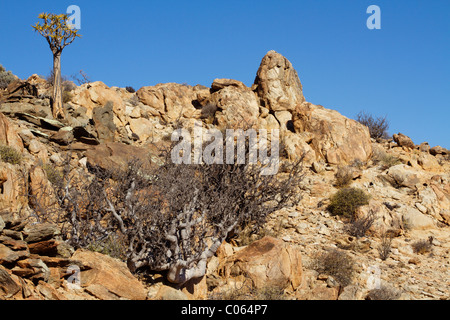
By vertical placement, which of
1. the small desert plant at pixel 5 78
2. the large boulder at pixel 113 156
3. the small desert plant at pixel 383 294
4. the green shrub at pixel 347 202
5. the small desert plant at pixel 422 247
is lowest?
the small desert plant at pixel 383 294

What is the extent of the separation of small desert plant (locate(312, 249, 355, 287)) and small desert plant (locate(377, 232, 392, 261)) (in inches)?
52.6

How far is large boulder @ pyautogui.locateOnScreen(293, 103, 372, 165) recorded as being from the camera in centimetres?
1603

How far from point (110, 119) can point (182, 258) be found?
29.6 ft

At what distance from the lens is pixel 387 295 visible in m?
7.29

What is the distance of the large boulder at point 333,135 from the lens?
1603 cm

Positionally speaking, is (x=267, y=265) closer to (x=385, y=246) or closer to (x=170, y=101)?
(x=385, y=246)

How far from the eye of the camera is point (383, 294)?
733cm

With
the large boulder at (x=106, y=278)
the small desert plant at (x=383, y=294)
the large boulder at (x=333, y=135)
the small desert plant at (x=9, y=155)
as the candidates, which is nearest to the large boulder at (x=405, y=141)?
the large boulder at (x=333, y=135)

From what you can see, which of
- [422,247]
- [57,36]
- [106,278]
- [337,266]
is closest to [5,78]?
[57,36]

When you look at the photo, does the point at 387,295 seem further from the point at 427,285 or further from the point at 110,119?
the point at 110,119

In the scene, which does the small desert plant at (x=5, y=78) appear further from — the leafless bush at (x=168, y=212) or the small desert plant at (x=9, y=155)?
the leafless bush at (x=168, y=212)

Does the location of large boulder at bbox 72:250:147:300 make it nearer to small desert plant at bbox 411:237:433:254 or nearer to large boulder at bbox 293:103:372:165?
small desert plant at bbox 411:237:433:254

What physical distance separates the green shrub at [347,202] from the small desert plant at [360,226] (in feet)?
1.60

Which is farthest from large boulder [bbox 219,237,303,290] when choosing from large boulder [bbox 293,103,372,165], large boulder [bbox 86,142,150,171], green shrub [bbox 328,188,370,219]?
large boulder [bbox 293,103,372,165]
